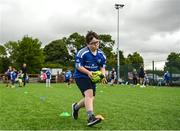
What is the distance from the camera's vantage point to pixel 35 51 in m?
96.1

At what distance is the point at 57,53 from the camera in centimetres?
11888

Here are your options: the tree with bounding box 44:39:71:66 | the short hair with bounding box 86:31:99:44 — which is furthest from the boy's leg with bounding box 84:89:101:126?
the tree with bounding box 44:39:71:66

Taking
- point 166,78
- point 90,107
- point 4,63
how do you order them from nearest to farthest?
point 90,107
point 166,78
point 4,63

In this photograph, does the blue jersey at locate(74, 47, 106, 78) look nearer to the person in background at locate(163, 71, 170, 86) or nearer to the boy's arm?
the boy's arm

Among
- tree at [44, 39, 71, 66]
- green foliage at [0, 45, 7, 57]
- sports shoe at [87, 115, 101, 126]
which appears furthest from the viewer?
tree at [44, 39, 71, 66]

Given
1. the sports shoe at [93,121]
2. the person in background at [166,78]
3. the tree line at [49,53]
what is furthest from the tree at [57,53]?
the sports shoe at [93,121]

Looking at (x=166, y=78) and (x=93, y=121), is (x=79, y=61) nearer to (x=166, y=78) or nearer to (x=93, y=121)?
(x=93, y=121)

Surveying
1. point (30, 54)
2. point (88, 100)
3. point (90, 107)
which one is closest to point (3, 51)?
point (30, 54)

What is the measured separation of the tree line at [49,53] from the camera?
96.1 m

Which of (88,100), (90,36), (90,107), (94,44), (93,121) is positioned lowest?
(93,121)

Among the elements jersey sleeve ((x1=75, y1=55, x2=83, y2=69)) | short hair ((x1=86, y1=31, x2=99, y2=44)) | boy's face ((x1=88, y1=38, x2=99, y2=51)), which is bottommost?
jersey sleeve ((x1=75, y1=55, x2=83, y2=69))

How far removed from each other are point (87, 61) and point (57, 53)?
366ft

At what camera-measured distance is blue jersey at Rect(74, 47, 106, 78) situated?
775 cm

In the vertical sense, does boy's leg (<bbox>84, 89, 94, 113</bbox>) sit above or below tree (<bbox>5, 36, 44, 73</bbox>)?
below
